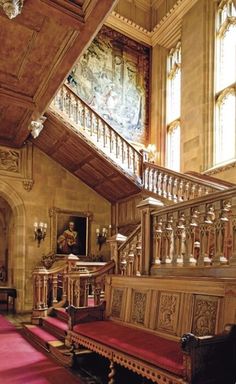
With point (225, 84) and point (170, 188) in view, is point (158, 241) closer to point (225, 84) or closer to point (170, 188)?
point (170, 188)

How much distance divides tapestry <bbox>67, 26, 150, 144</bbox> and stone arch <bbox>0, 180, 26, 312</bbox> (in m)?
4.22

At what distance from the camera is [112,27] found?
13.3 metres

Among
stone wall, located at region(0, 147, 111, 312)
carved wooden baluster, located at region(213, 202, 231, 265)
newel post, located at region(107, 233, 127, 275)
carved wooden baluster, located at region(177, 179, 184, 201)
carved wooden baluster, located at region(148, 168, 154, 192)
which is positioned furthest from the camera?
stone wall, located at region(0, 147, 111, 312)

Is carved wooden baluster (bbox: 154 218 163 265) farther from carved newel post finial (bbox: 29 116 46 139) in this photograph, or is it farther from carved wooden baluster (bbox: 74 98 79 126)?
carved wooden baluster (bbox: 74 98 79 126)

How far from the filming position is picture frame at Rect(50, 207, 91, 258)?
1042cm

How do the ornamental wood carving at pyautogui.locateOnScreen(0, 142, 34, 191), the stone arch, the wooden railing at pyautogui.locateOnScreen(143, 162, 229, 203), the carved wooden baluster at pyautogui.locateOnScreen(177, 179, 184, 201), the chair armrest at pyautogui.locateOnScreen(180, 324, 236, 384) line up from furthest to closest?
the ornamental wood carving at pyautogui.locateOnScreen(0, 142, 34, 191) < the stone arch < the carved wooden baluster at pyautogui.locateOnScreen(177, 179, 184, 201) < the wooden railing at pyautogui.locateOnScreen(143, 162, 229, 203) < the chair armrest at pyautogui.locateOnScreen(180, 324, 236, 384)

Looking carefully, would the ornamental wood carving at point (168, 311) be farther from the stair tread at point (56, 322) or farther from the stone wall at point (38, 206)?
the stone wall at point (38, 206)

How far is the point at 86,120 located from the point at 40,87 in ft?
7.44

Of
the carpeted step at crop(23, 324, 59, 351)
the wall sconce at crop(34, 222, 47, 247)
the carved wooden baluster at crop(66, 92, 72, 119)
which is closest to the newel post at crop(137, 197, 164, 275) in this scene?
the carpeted step at crop(23, 324, 59, 351)

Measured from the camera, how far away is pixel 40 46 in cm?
582

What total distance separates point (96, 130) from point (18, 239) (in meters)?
3.65

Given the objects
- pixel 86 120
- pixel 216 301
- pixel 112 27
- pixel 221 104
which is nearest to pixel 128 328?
pixel 216 301

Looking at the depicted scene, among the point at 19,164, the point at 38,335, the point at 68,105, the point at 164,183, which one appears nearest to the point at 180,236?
the point at 38,335

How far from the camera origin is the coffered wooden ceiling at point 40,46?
4895mm
